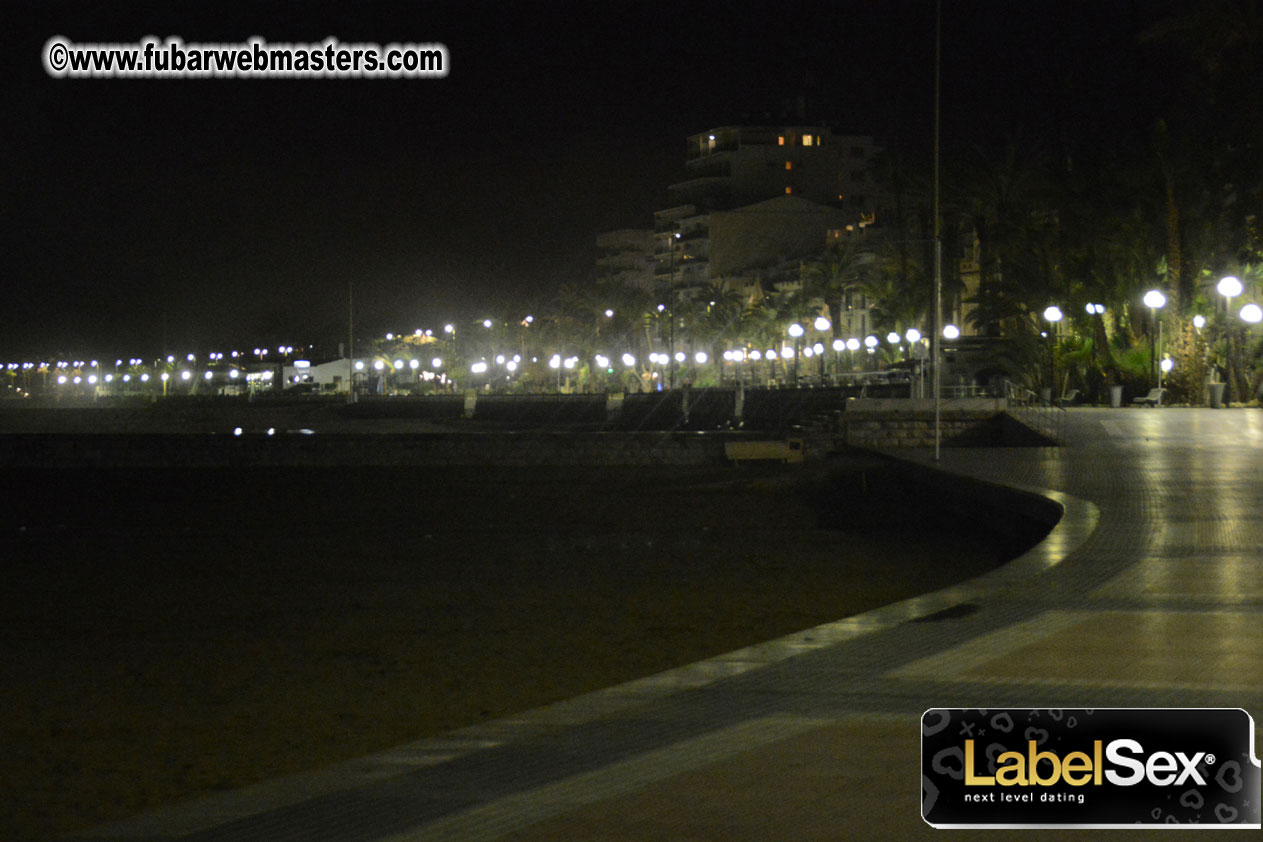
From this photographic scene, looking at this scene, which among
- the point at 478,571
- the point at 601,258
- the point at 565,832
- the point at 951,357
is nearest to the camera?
the point at 565,832

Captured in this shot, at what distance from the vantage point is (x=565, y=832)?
4.94 metres

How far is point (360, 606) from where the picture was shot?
14750 mm

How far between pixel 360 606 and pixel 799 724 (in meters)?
9.35

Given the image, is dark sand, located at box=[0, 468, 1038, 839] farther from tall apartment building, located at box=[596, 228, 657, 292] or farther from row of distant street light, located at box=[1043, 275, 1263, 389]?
tall apartment building, located at box=[596, 228, 657, 292]

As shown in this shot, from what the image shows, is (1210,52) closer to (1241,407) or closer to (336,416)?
(1241,407)

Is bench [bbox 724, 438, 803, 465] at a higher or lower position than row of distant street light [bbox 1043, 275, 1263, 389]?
lower

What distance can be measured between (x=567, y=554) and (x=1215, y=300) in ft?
101

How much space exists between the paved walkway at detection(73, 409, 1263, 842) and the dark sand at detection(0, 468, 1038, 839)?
6.99 ft

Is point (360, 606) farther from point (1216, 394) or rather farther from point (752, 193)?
point (752, 193)

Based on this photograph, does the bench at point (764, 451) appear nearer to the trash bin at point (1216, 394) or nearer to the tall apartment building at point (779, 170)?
the trash bin at point (1216, 394)

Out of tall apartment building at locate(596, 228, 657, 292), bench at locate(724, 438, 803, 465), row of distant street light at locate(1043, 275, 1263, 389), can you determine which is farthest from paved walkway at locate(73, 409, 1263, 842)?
tall apartment building at locate(596, 228, 657, 292)

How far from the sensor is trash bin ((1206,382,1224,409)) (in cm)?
3831

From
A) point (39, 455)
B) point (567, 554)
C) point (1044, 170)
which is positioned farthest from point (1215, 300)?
point (39, 455)

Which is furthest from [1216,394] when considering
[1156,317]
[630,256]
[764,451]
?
[630,256]
